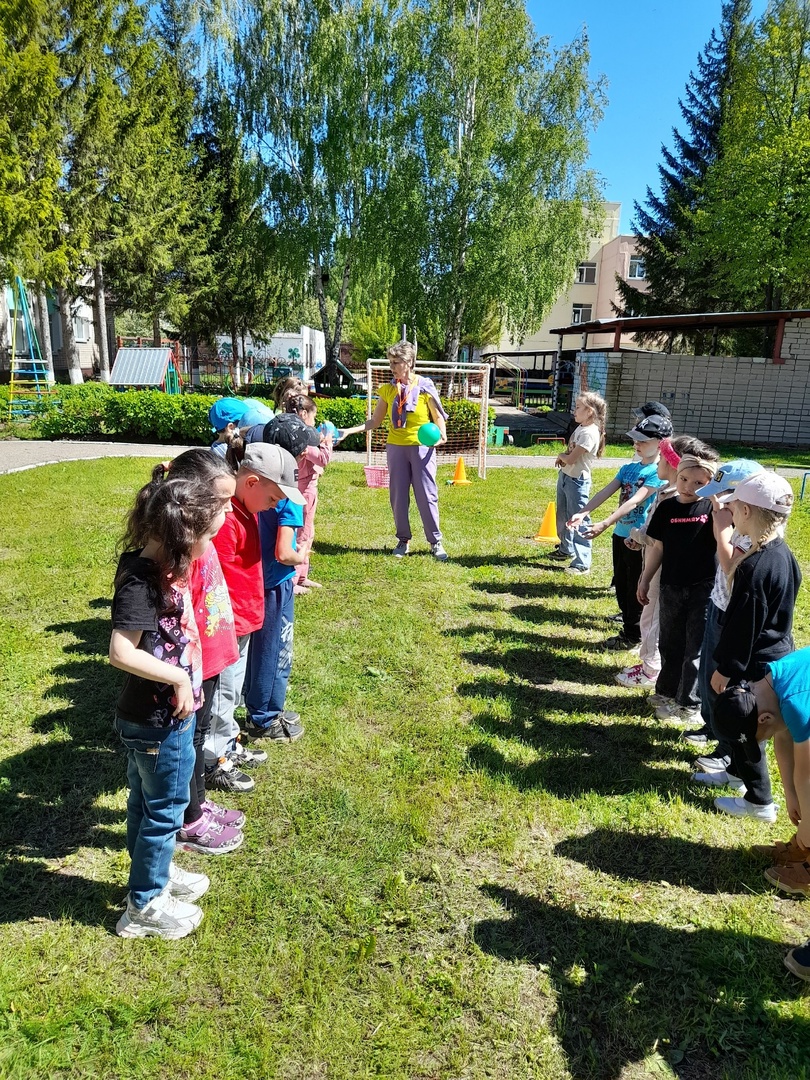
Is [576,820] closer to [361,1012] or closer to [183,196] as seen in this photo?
[361,1012]

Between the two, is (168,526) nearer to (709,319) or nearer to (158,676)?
(158,676)

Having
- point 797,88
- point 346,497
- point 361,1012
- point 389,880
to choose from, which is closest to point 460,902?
point 389,880

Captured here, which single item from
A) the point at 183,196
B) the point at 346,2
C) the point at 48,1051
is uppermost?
the point at 346,2

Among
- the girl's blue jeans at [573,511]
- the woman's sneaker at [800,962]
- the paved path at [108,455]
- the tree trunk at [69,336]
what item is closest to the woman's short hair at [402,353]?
the girl's blue jeans at [573,511]

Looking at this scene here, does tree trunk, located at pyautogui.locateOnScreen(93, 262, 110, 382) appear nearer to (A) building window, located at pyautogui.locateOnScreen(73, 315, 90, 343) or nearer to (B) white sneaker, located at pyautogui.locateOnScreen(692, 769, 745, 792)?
(A) building window, located at pyautogui.locateOnScreen(73, 315, 90, 343)

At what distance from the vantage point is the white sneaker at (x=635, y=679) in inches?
183

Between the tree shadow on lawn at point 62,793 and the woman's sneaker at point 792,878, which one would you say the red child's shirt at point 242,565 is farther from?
the woman's sneaker at point 792,878

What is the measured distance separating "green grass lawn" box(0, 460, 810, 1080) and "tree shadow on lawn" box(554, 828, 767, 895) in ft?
0.04

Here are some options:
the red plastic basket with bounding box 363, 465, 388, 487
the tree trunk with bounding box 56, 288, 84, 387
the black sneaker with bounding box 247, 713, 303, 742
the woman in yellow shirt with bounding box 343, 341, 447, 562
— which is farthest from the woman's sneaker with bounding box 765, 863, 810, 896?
the tree trunk with bounding box 56, 288, 84, 387

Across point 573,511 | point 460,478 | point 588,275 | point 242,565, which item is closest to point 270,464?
point 242,565

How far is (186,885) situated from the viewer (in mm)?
2713

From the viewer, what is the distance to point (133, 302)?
975 inches

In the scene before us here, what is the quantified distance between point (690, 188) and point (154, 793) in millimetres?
29833

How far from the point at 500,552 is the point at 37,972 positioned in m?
5.99
